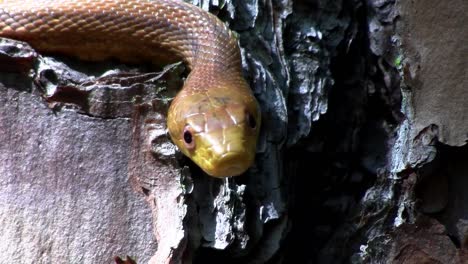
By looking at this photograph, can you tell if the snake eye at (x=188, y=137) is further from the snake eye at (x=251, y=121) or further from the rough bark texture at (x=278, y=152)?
the snake eye at (x=251, y=121)

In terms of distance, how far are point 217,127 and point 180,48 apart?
17.3 inches

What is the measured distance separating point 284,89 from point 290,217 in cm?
47

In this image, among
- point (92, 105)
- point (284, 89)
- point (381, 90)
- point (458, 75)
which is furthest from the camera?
point (381, 90)

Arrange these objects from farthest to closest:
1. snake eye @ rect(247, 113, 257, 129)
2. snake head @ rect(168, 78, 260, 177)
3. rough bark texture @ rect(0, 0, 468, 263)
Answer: snake eye @ rect(247, 113, 257, 129)
snake head @ rect(168, 78, 260, 177)
rough bark texture @ rect(0, 0, 468, 263)

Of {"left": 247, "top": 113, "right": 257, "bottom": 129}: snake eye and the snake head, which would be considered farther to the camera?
{"left": 247, "top": 113, "right": 257, "bottom": 129}: snake eye

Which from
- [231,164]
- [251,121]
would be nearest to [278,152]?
[251,121]

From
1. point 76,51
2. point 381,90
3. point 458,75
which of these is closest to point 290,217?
point 381,90

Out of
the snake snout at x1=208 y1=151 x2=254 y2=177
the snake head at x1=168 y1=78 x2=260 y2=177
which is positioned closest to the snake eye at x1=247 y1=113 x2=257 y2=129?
the snake head at x1=168 y1=78 x2=260 y2=177

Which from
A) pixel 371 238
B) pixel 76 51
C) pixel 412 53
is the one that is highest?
pixel 412 53

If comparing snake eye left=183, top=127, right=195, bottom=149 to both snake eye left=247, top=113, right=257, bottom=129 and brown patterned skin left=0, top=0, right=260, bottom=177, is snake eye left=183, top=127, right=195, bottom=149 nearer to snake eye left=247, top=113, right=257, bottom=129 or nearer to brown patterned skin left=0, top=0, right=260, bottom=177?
brown patterned skin left=0, top=0, right=260, bottom=177

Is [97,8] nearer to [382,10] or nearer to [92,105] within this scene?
[92,105]

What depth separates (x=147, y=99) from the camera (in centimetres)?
212

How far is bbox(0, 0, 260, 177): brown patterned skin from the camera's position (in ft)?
7.45

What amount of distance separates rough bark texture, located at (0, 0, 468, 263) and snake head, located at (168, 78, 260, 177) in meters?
0.07
